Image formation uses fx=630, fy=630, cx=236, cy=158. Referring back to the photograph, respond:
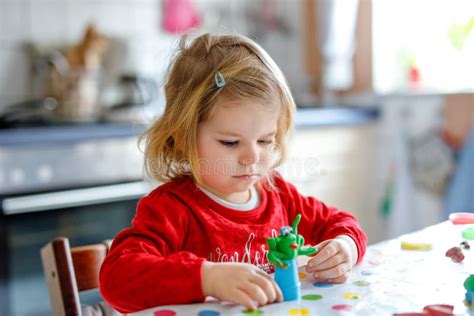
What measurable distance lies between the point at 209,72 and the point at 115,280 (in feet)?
1.19

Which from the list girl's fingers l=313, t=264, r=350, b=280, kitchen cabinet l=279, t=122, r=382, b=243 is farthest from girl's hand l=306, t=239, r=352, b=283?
kitchen cabinet l=279, t=122, r=382, b=243

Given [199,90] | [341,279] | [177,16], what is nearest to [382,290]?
[341,279]

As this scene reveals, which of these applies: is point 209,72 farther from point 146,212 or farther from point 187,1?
point 187,1

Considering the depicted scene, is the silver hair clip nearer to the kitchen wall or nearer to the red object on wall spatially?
the kitchen wall

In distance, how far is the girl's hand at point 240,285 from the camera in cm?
76

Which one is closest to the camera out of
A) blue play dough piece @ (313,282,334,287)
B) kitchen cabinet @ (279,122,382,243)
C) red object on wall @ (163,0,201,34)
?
blue play dough piece @ (313,282,334,287)

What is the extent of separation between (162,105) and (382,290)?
150cm

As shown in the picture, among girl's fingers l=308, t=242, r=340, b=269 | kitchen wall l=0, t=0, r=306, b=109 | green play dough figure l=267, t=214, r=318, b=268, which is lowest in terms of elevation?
girl's fingers l=308, t=242, r=340, b=269

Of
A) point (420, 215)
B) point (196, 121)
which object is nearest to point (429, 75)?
point (420, 215)

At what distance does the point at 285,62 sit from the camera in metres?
3.42

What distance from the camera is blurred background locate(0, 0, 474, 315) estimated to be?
2.09 m

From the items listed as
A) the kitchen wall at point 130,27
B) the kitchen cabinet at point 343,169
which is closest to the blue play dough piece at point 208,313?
the kitchen wall at point 130,27

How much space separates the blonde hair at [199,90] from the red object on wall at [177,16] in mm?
1930

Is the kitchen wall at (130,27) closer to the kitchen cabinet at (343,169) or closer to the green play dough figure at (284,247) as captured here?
Answer: the kitchen cabinet at (343,169)
